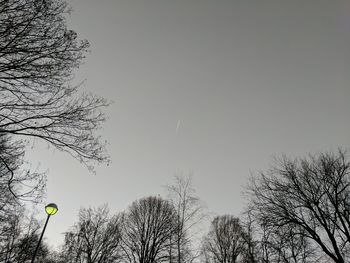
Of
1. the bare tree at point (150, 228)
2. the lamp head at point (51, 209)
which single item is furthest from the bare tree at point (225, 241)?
the lamp head at point (51, 209)

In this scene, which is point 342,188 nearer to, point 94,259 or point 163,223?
point 163,223

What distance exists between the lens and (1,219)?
12719 millimetres

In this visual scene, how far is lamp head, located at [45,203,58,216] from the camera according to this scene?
9133 millimetres

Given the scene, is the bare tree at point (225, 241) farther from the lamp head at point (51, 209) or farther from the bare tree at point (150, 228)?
the lamp head at point (51, 209)

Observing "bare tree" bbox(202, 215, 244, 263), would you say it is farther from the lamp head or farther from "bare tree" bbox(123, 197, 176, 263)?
the lamp head

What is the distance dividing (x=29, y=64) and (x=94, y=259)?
22.6m

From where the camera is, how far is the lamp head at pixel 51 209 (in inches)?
360

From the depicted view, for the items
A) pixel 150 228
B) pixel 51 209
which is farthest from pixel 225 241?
pixel 51 209

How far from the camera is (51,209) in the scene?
30.2 feet

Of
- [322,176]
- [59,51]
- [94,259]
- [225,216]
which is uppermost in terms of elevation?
[225,216]

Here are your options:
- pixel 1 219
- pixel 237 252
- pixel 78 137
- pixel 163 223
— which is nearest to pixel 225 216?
pixel 237 252

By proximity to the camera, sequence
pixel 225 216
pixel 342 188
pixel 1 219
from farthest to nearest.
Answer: pixel 225 216, pixel 342 188, pixel 1 219

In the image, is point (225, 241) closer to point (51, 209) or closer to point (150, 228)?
point (150, 228)

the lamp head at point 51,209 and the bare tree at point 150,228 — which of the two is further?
the bare tree at point 150,228
